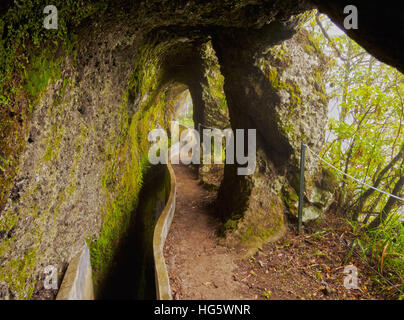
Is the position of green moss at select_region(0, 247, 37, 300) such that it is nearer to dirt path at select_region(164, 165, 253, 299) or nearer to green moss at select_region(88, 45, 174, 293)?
green moss at select_region(88, 45, 174, 293)

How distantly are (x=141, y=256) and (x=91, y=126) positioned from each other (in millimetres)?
5206

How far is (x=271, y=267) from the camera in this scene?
15.4 feet

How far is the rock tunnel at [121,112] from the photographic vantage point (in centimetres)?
285

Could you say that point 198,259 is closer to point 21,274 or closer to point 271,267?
point 271,267

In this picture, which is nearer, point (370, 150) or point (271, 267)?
point (271, 267)

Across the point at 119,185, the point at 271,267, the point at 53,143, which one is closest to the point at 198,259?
the point at 271,267

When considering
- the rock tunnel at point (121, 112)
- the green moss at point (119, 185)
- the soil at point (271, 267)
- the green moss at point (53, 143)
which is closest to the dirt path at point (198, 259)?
the soil at point (271, 267)

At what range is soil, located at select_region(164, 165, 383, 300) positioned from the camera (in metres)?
4.04

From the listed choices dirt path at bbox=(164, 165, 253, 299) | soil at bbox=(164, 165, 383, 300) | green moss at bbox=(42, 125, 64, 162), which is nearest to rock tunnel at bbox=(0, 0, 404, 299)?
green moss at bbox=(42, 125, 64, 162)

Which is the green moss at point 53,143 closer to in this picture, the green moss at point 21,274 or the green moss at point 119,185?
the green moss at point 21,274

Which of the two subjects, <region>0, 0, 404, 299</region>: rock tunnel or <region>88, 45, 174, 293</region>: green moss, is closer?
<region>0, 0, 404, 299</region>: rock tunnel

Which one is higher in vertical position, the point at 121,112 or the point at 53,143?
the point at 121,112

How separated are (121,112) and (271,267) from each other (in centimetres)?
519

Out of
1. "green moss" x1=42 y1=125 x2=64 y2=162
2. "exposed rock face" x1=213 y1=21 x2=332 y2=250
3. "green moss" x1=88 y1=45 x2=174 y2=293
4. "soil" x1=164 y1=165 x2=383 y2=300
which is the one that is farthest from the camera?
"exposed rock face" x1=213 y1=21 x2=332 y2=250
